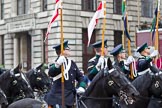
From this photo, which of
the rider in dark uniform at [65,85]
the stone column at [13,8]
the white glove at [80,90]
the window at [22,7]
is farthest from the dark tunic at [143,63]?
the stone column at [13,8]

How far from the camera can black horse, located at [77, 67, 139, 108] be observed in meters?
8.25

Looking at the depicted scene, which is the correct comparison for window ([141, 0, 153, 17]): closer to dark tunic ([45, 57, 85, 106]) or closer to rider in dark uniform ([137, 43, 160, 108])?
rider in dark uniform ([137, 43, 160, 108])

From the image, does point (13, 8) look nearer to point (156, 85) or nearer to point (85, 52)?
point (85, 52)

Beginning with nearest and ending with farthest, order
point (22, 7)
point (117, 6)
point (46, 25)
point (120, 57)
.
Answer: point (120, 57) → point (46, 25) → point (117, 6) → point (22, 7)

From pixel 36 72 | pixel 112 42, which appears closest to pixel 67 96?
pixel 36 72

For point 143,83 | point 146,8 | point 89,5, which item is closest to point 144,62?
point 143,83

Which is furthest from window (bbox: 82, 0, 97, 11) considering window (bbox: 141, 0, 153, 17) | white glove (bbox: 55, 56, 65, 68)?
white glove (bbox: 55, 56, 65, 68)

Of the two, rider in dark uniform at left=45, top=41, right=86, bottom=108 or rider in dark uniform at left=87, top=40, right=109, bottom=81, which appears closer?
rider in dark uniform at left=87, top=40, right=109, bottom=81

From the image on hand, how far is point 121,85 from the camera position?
8.27m

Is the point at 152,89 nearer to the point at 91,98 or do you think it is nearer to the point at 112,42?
the point at 91,98

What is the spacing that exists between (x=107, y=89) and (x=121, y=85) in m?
0.30

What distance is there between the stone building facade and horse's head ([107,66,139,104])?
21958mm

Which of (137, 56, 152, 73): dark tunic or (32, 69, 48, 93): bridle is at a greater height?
(137, 56, 152, 73): dark tunic

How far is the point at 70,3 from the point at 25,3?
4.90 metres
